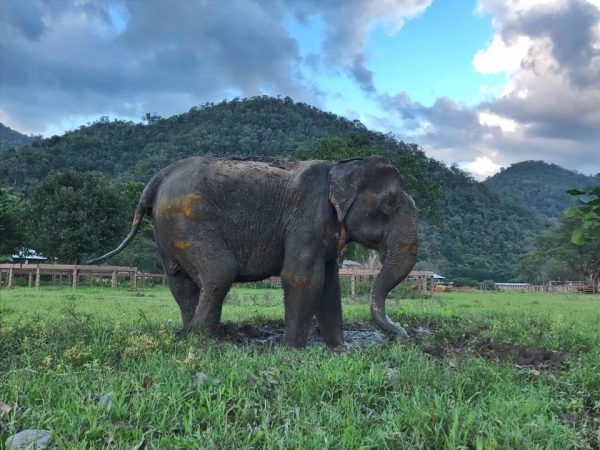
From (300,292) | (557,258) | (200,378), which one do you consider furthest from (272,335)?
(557,258)

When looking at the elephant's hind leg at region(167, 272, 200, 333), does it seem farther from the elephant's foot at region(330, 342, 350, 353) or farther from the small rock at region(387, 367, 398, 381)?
the small rock at region(387, 367, 398, 381)

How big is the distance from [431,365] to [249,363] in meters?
1.64

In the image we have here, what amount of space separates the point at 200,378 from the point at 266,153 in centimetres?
6404

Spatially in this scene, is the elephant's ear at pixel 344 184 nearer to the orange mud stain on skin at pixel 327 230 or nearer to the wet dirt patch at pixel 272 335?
the orange mud stain on skin at pixel 327 230

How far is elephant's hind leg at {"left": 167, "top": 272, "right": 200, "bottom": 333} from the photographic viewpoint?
7.97 meters

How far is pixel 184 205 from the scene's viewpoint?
7.41 m

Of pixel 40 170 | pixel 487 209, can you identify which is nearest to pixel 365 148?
pixel 40 170

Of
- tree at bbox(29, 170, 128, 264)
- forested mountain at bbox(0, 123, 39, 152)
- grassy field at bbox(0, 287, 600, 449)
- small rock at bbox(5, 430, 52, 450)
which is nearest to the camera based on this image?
small rock at bbox(5, 430, 52, 450)

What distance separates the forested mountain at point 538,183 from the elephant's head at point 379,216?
123884 mm

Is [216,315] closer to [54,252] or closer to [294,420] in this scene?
[294,420]

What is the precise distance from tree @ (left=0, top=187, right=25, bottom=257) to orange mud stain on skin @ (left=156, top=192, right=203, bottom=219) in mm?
36171

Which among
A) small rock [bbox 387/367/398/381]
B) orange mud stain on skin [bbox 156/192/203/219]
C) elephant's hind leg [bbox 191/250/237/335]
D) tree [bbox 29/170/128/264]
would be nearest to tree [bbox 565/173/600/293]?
small rock [bbox 387/367/398/381]

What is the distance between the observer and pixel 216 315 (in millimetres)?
7324

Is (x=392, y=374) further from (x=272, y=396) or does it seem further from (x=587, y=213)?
(x=587, y=213)
